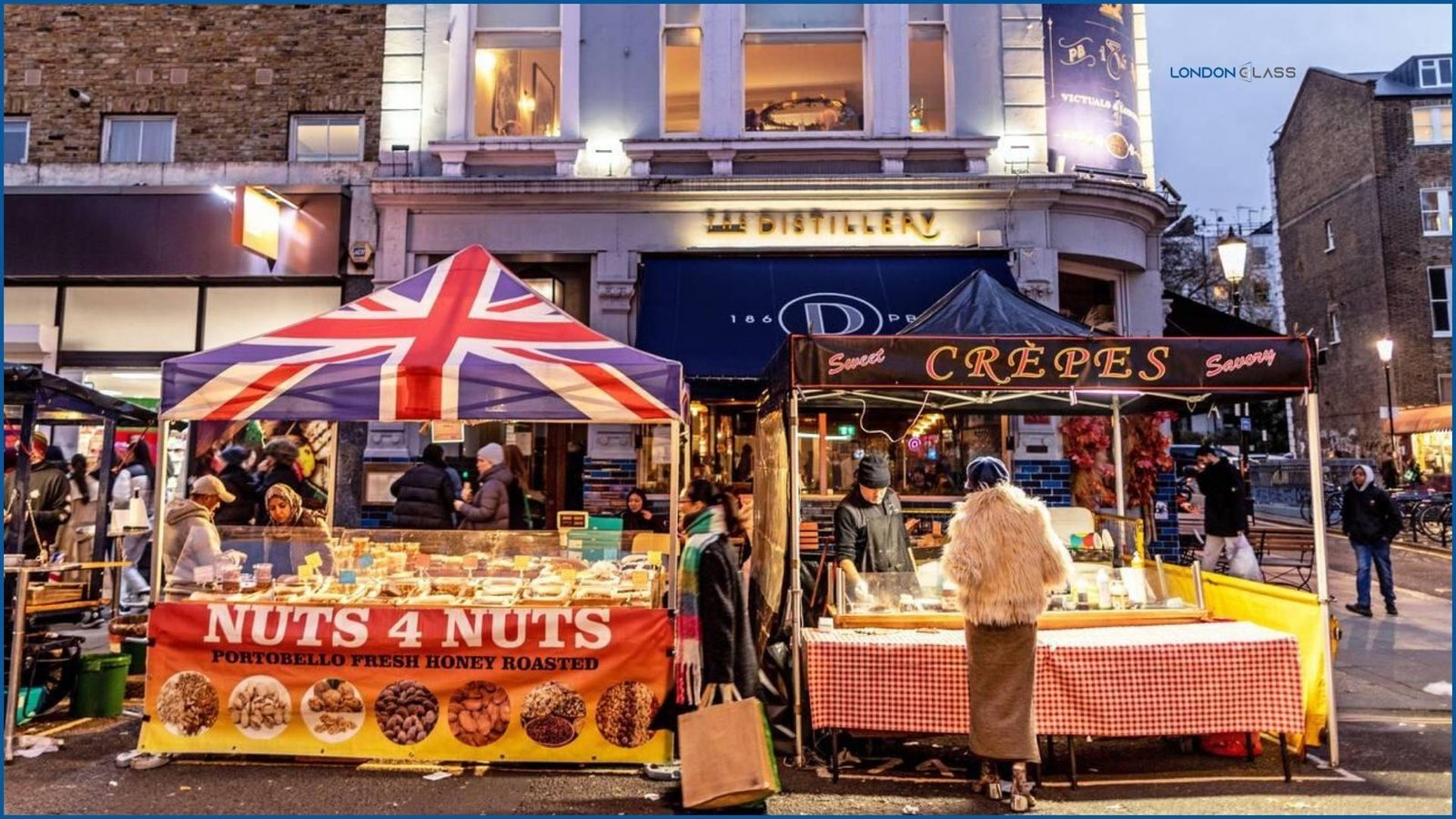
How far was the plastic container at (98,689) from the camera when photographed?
267 inches

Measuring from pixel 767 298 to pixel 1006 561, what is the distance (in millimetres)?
7115

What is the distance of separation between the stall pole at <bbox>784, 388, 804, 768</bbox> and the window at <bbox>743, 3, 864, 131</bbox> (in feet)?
24.7

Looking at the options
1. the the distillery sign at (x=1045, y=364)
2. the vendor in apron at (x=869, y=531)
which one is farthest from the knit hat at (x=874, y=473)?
the the distillery sign at (x=1045, y=364)

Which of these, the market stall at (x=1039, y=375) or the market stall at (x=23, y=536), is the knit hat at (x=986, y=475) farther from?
the market stall at (x=23, y=536)

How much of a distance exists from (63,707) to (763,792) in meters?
5.85

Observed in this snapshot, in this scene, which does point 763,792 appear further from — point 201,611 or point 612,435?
point 612,435

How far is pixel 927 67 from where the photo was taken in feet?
42.1

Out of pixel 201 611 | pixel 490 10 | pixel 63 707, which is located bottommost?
pixel 63 707

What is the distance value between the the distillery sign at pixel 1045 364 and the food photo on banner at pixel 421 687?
2.12 metres

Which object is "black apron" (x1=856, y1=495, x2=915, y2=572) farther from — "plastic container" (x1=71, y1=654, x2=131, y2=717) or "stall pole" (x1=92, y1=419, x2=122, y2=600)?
"stall pole" (x1=92, y1=419, x2=122, y2=600)

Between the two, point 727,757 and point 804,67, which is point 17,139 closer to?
point 804,67

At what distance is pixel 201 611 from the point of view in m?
5.98

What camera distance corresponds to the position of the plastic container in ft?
22.3

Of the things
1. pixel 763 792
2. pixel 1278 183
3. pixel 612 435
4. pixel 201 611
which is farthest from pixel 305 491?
pixel 1278 183
